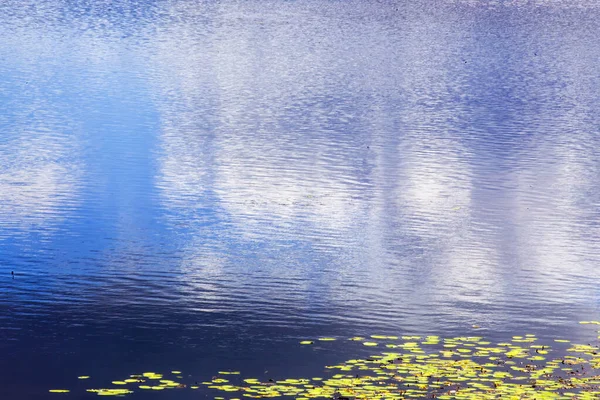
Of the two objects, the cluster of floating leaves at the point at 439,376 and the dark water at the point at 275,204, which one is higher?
the dark water at the point at 275,204

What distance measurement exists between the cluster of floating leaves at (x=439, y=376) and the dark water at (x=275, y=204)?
0.33 metres

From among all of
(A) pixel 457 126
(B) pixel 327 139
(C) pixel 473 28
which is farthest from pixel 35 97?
(C) pixel 473 28

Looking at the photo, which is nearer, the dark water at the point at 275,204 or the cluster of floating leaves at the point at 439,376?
the cluster of floating leaves at the point at 439,376

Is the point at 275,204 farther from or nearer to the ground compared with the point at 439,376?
farther from the ground

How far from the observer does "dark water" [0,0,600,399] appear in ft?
40.4

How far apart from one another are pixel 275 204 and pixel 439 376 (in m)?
7.41

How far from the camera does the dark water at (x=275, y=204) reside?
12.3 m

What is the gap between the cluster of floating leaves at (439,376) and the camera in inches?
405

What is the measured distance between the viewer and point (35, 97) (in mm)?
27594

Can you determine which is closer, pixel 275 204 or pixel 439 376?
pixel 439 376

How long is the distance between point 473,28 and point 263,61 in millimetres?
14635

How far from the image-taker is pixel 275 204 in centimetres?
1781

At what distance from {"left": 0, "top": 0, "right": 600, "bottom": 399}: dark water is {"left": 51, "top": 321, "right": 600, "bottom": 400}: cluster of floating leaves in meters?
0.33

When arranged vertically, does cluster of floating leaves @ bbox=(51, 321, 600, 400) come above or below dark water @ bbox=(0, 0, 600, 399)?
below
